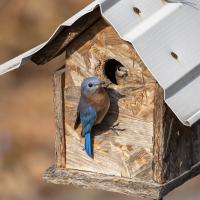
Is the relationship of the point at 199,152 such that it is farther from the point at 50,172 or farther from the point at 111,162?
the point at 50,172

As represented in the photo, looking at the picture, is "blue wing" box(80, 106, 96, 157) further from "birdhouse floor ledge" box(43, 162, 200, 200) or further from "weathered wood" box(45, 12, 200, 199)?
"birdhouse floor ledge" box(43, 162, 200, 200)

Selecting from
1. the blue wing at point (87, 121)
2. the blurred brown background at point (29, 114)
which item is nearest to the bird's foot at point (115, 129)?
the blue wing at point (87, 121)

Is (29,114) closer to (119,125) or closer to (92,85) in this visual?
(119,125)

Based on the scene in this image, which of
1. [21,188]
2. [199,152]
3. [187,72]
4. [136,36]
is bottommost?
[21,188]

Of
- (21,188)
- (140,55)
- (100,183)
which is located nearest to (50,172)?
(100,183)

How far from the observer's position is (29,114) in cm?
1027

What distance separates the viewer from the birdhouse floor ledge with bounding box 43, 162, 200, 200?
14.7ft

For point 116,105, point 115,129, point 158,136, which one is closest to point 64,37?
point 116,105

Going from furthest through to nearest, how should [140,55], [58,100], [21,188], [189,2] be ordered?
[21,188], [58,100], [189,2], [140,55]

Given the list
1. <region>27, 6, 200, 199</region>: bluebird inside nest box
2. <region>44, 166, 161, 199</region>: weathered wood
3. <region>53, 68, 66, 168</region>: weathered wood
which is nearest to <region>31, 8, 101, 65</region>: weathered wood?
<region>27, 6, 200, 199</region>: bluebird inside nest box

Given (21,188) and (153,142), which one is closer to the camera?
(153,142)

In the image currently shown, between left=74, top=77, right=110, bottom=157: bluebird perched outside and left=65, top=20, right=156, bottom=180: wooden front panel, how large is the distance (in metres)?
0.09

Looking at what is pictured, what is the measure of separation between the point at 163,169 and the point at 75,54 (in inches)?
30.4

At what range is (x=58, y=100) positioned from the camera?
4746 millimetres
